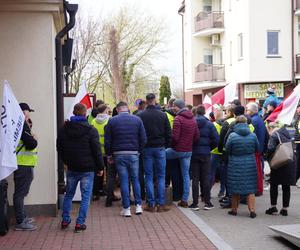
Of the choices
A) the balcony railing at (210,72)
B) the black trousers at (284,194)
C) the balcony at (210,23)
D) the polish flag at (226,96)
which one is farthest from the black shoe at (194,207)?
the balcony at (210,23)

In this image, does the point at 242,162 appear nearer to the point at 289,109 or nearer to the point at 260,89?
the point at 289,109

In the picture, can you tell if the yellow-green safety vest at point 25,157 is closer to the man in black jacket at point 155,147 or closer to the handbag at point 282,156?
the man in black jacket at point 155,147

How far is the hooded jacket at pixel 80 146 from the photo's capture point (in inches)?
332

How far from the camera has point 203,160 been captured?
10672 millimetres

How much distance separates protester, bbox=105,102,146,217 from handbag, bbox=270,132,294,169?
7.25ft

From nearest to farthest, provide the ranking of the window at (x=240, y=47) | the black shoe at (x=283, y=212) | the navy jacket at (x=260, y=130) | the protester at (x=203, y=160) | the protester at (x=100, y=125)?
1. the black shoe at (x=283, y=212)
2. the protester at (x=203, y=160)
3. the protester at (x=100, y=125)
4. the navy jacket at (x=260, y=130)
5. the window at (x=240, y=47)

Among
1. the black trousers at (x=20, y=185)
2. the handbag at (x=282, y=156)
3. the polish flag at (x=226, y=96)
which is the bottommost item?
the black trousers at (x=20, y=185)

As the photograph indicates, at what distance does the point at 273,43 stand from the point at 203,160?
79.6 feet

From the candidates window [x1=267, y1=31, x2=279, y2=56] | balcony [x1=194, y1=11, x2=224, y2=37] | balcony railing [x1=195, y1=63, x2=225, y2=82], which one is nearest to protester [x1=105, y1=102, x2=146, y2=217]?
window [x1=267, y1=31, x2=279, y2=56]

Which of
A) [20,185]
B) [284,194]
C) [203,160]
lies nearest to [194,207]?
[203,160]

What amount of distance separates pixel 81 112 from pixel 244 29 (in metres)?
26.4

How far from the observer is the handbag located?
31.2ft

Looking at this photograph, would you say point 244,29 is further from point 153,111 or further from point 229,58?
point 153,111

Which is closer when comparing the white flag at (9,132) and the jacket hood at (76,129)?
the white flag at (9,132)
